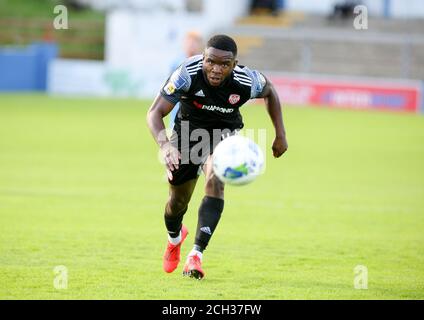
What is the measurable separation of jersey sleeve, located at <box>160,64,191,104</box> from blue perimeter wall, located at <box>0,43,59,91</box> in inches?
1094

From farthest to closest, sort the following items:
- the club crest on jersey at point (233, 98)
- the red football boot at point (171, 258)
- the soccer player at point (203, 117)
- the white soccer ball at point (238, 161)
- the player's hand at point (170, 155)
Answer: the red football boot at point (171, 258), the club crest on jersey at point (233, 98), the soccer player at point (203, 117), the player's hand at point (170, 155), the white soccer ball at point (238, 161)

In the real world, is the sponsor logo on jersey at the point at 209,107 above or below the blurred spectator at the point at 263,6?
above

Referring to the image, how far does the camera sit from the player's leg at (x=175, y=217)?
871 centimetres

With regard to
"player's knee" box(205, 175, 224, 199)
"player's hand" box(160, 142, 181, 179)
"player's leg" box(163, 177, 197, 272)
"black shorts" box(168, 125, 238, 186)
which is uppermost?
"player's hand" box(160, 142, 181, 179)

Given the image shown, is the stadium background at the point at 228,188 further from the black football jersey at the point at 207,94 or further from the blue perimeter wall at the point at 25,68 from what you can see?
the black football jersey at the point at 207,94

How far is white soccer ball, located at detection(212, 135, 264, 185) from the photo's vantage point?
7.69 m

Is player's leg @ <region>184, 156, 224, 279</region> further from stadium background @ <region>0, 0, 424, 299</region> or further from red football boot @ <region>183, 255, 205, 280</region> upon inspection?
stadium background @ <region>0, 0, 424, 299</region>

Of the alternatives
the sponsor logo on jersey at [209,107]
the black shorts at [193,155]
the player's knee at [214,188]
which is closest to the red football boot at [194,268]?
the player's knee at [214,188]

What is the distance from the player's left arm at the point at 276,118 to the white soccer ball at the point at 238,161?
91 cm

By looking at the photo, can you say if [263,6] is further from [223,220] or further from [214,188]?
[214,188]

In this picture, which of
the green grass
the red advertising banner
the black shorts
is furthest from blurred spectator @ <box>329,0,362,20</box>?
the black shorts

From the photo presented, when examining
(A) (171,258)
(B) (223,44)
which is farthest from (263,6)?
(B) (223,44)

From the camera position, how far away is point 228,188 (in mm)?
15812

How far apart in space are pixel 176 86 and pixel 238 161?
1052 millimetres
